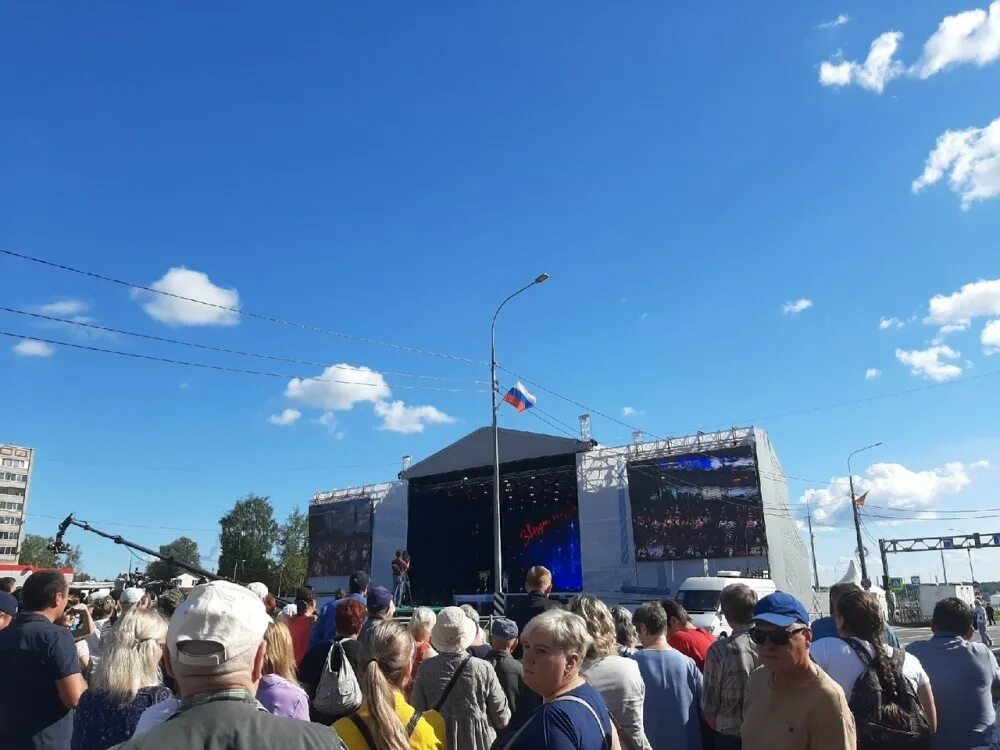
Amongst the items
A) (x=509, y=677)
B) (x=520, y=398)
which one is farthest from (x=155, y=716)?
(x=520, y=398)

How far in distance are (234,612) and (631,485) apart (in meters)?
28.4

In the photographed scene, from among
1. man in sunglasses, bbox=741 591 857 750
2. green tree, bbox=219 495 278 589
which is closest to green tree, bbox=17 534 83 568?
green tree, bbox=219 495 278 589

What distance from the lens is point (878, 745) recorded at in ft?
9.85

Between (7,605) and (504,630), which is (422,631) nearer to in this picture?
(504,630)

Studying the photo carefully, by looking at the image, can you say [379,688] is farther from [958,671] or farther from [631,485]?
[631,485]

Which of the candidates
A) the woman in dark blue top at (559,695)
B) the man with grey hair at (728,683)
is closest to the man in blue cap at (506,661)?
the man with grey hair at (728,683)

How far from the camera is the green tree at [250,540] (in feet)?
207

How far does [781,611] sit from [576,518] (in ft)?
108

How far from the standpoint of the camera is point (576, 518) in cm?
3506

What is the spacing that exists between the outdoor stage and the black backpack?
24364mm

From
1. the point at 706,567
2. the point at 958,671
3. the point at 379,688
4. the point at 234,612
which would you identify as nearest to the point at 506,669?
the point at 379,688

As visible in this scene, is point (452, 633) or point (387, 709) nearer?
point (387, 709)

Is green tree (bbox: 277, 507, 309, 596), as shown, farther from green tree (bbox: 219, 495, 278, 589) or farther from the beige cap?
the beige cap

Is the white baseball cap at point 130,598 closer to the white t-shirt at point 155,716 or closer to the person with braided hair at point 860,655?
the white t-shirt at point 155,716
